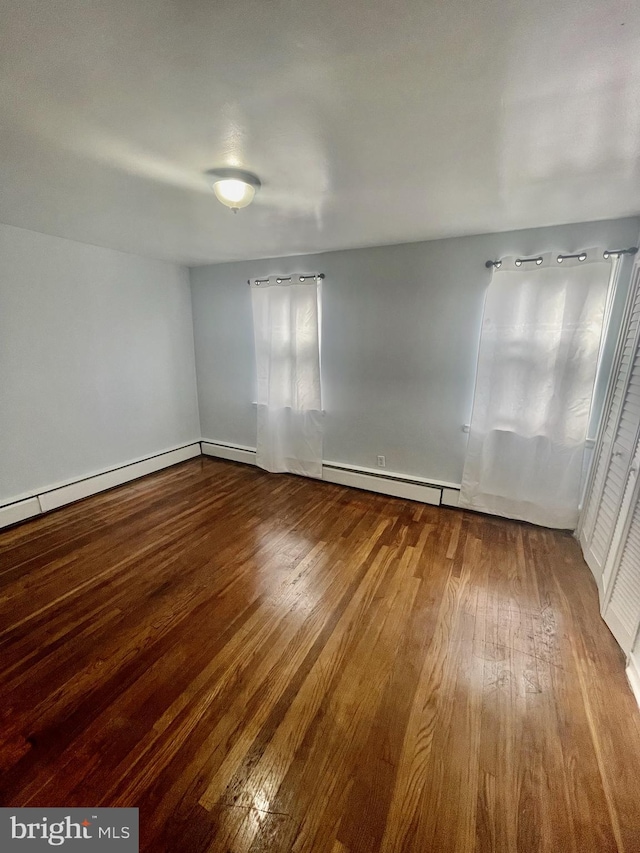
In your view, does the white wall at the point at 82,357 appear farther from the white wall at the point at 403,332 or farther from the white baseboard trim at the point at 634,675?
the white baseboard trim at the point at 634,675

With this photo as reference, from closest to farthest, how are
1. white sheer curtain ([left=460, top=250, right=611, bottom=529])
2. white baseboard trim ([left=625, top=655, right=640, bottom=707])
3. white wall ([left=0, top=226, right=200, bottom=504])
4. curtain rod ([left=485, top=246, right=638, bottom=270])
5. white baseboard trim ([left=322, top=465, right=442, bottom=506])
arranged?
white baseboard trim ([left=625, top=655, right=640, bottom=707])
curtain rod ([left=485, top=246, right=638, bottom=270])
white sheer curtain ([left=460, top=250, right=611, bottom=529])
white wall ([left=0, top=226, right=200, bottom=504])
white baseboard trim ([left=322, top=465, right=442, bottom=506])

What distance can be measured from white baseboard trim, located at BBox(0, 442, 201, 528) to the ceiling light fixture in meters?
2.81

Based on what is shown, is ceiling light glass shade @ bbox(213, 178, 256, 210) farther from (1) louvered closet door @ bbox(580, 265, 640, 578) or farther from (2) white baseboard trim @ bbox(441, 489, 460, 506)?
(2) white baseboard trim @ bbox(441, 489, 460, 506)

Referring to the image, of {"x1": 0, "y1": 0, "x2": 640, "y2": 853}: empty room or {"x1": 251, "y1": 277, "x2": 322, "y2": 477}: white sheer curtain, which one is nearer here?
{"x1": 0, "y1": 0, "x2": 640, "y2": 853}: empty room

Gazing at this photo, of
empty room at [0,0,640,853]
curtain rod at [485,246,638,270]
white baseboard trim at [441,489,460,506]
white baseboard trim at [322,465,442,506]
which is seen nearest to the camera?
empty room at [0,0,640,853]

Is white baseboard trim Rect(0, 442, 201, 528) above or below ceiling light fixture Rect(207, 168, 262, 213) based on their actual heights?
below

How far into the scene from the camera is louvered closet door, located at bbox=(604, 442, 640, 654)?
5.13ft

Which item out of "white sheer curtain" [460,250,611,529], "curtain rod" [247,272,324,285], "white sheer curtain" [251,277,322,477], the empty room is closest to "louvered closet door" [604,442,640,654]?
the empty room

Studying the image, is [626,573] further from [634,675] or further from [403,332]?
[403,332]

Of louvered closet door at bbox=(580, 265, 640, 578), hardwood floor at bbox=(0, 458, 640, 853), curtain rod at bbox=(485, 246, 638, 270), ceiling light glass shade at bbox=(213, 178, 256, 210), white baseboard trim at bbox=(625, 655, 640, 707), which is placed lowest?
hardwood floor at bbox=(0, 458, 640, 853)

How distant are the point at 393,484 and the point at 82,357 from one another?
3.14 m

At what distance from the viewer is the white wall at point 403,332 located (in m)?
2.62

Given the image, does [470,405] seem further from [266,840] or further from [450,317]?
[266,840]

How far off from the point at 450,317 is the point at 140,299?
3.07 meters
